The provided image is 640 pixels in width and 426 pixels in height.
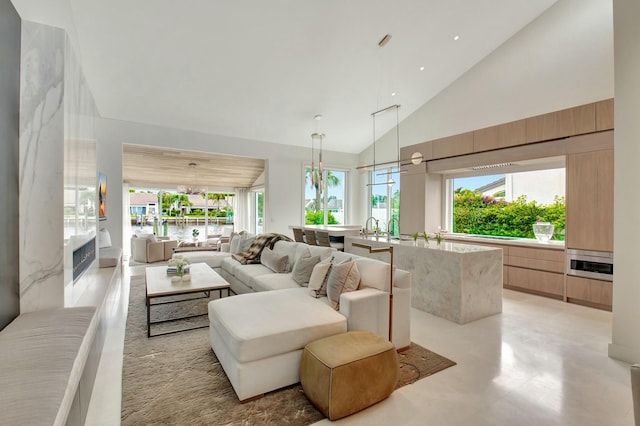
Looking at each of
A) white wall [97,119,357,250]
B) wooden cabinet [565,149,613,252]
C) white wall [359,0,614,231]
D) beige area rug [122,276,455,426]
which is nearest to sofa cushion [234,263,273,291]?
beige area rug [122,276,455,426]

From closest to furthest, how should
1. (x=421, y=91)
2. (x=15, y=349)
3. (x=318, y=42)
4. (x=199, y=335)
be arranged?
(x=15, y=349) → (x=199, y=335) → (x=318, y=42) → (x=421, y=91)

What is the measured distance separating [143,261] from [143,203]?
3.51 metres

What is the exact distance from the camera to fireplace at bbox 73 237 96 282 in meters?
3.10

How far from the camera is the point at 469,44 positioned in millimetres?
5469

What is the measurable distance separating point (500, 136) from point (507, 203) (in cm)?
148

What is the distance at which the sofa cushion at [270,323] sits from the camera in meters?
2.13

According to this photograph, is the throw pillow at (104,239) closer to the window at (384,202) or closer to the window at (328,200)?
the window at (328,200)

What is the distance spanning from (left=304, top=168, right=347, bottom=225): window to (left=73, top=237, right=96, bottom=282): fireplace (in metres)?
5.14

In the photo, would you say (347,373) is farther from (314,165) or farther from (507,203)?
(314,165)

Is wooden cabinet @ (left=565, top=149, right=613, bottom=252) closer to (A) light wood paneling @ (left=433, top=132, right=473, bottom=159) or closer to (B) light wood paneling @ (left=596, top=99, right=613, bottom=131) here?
(B) light wood paneling @ (left=596, top=99, right=613, bottom=131)

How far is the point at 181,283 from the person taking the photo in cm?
378

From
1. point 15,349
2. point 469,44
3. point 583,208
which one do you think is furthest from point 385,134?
point 15,349

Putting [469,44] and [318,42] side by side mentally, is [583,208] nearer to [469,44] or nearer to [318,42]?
[469,44]

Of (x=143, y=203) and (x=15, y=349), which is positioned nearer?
(x=15, y=349)
